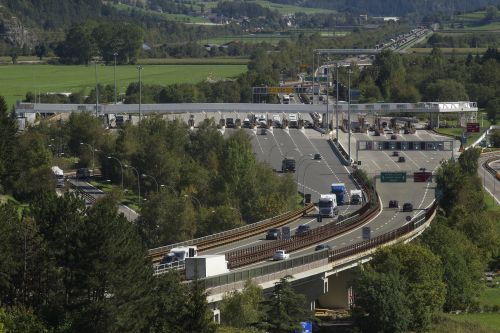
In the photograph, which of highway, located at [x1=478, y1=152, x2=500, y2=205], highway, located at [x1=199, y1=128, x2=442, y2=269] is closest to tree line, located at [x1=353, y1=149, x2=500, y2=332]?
highway, located at [x1=199, y1=128, x2=442, y2=269]

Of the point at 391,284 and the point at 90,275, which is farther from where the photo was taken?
the point at 391,284

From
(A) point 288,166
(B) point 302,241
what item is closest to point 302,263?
(B) point 302,241

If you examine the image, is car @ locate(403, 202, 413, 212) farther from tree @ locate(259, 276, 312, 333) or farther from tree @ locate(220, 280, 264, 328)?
tree @ locate(220, 280, 264, 328)

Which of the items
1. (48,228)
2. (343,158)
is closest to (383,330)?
(48,228)

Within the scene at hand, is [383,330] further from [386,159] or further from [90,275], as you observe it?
[386,159]

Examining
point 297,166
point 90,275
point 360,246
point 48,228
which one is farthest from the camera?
point 297,166
